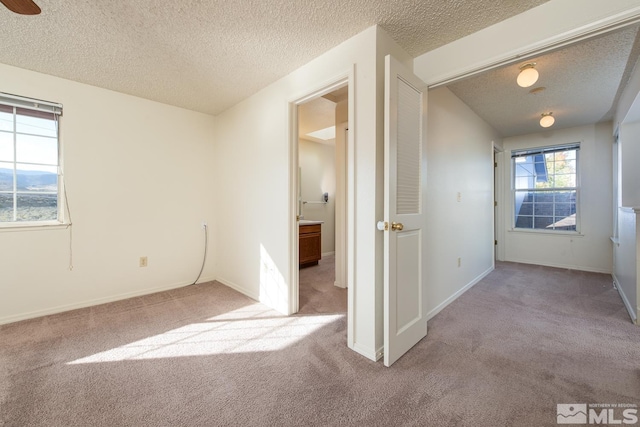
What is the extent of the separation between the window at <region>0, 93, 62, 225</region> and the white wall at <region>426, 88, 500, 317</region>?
371 centimetres

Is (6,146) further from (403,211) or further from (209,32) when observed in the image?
(403,211)

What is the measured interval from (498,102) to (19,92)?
504cm

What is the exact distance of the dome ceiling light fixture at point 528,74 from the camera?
7.66 feet

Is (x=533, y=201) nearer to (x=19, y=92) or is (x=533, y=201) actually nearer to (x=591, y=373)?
(x=591, y=373)

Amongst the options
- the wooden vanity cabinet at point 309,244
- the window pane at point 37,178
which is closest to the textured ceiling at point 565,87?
the wooden vanity cabinet at point 309,244

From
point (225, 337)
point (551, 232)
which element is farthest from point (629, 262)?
point (225, 337)

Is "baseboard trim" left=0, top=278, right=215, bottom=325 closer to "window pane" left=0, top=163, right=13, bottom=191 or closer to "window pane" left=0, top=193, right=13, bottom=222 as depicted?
"window pane" left=0, top=193, right=13, bottom=222

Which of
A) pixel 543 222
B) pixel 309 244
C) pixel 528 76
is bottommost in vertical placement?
pixel 309 244

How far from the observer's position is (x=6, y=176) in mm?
2520

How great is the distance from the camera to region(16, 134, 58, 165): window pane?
2591mm

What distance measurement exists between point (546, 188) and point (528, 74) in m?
3.42

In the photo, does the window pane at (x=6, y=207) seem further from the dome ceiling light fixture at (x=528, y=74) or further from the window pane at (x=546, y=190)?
the window pane at (x=546, y=190)

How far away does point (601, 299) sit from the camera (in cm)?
306

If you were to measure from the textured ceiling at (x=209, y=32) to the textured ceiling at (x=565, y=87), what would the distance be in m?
0.74
